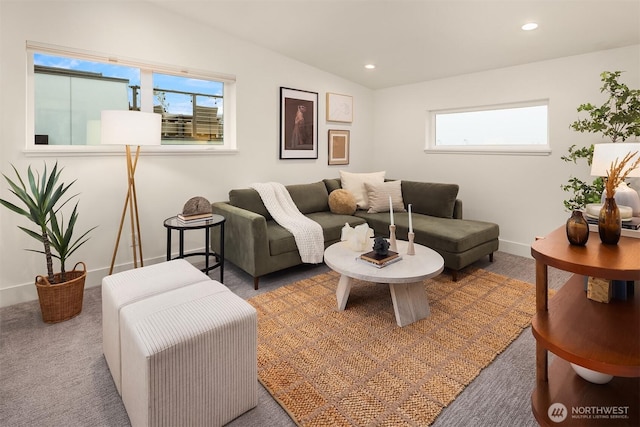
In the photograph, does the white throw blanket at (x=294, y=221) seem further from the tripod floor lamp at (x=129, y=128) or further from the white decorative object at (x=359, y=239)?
the tripod floor lamp at (x=129, y=128)

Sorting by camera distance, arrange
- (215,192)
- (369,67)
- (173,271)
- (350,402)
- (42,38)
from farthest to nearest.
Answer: (369,67), (215,192), (42,38), (173,271), (350,402)

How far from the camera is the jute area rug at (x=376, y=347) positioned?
167 centimetres

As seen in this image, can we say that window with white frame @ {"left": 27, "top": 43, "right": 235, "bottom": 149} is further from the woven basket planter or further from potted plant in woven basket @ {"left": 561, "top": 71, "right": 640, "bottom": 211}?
potted plant in woven basket @ {"left": 561, "top": 71, "right": 640, "bottom": 211}

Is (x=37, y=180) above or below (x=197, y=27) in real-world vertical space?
below

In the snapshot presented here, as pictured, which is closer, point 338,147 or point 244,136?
point 244,136

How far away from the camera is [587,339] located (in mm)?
1235

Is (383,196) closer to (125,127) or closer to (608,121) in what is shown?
(608,121)

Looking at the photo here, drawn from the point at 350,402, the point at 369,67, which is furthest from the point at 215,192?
the point at 350,402

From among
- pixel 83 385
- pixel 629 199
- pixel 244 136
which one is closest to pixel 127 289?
pixel 83 385

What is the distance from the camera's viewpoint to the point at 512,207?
160 inches

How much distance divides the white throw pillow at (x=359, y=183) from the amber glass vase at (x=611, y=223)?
297cm

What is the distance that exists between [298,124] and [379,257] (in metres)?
2.56

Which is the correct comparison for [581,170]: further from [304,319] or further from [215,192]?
[215,192]

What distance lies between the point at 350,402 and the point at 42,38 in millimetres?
3396
